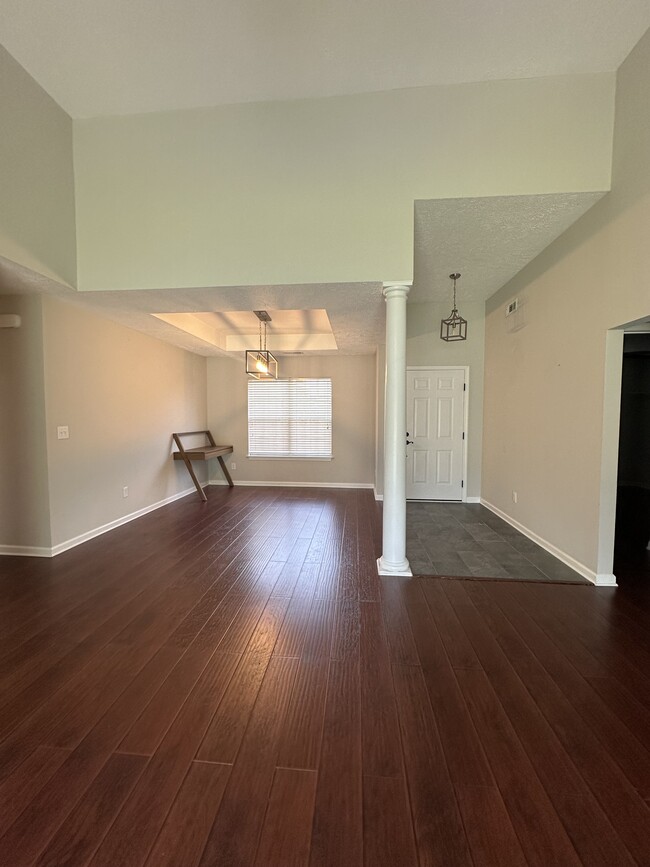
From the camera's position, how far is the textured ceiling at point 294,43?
6.92ft

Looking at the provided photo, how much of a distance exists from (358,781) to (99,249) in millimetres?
3813

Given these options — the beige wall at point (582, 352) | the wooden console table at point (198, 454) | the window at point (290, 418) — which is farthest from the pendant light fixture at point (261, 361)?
the beige wall at point (582, 352)

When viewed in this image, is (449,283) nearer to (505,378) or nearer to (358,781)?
(505,378)

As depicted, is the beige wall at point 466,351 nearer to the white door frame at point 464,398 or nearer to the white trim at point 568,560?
the white door frame at point 464,398

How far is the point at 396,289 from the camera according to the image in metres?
2.78

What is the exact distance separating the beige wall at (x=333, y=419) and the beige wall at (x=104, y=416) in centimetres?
113

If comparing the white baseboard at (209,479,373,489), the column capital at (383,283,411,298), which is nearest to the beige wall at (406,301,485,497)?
the white baseboard at (209,479,373,489)

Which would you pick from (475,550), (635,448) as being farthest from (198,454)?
(635,448)

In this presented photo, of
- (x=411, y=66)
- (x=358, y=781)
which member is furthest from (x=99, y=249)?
(x=358, y=781)

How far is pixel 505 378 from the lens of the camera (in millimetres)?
4312

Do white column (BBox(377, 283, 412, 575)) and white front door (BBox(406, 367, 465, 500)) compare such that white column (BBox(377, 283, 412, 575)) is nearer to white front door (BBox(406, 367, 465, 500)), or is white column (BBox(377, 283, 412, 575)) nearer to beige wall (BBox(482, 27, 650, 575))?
beige wall (BBox(482, 27, 650, 575))

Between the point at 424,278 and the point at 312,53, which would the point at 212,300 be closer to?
the point at 312,53

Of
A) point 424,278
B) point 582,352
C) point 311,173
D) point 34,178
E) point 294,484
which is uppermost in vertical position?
point 311,173

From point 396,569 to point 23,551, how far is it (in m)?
3.51
